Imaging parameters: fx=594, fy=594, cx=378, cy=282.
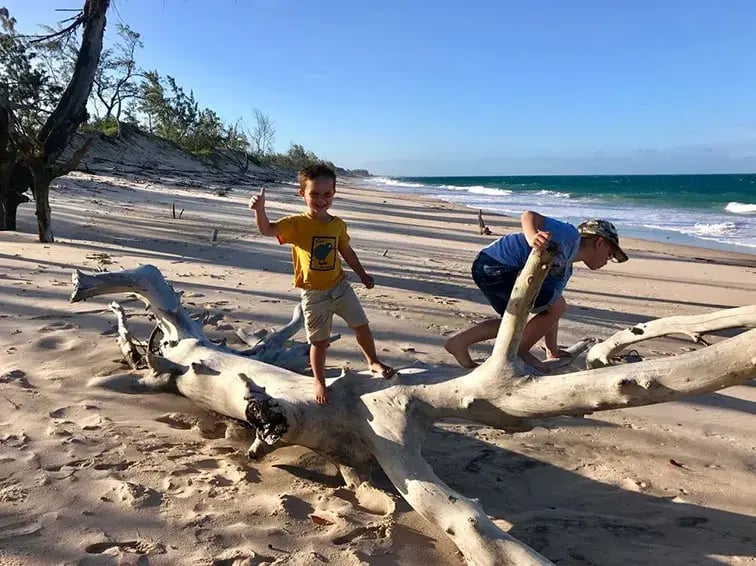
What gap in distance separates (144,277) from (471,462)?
2.80m

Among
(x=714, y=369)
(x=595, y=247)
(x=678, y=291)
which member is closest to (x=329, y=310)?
(x=595, y=247)

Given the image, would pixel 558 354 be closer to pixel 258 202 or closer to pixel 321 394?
pixel 321 394

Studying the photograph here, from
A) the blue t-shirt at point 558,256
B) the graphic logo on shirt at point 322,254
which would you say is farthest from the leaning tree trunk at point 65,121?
the blue t-shirt at point 558,256

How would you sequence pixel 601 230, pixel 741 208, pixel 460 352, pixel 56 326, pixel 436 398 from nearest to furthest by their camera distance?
pixel 436 398, pixel 601 230, pixel 460 352, pixel 56 326, pixel 741 208

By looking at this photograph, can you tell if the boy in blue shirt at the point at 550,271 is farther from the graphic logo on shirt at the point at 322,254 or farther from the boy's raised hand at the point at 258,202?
the boy's raised hand at the point at 258,202

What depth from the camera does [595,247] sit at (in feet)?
12.3

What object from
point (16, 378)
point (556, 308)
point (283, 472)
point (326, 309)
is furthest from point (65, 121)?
point (556, 308)

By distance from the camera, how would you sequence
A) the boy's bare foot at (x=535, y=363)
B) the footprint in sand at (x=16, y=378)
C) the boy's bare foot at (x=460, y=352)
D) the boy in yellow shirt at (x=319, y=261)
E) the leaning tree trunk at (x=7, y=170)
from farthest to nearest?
1. the leaning tree trunk at (x=7, y=170)
2. the boy's bare foot at (x=460, y=352)
3. the footprint in sand at (x=16, y=378)
4. the boy's bare foot at (x=535, y=363)
5. the boy in yellow shirt at (x=319, y=261)

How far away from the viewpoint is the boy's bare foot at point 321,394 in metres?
3.11

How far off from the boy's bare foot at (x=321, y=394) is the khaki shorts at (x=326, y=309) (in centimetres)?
33

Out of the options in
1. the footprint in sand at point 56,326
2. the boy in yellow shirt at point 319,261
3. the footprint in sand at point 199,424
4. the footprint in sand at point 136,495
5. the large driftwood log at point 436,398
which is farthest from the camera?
the footprint in sand at point 56,326


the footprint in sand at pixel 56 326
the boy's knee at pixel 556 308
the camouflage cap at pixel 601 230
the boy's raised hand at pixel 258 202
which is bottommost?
the footprint in sand at pixel 56 326

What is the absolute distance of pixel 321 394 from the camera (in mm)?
3129

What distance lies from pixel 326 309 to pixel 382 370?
518 mm
